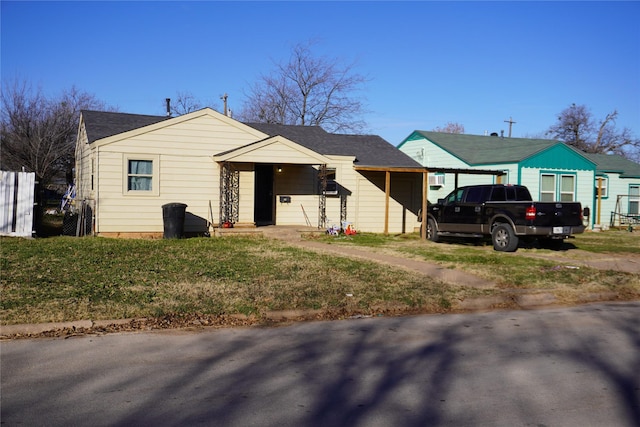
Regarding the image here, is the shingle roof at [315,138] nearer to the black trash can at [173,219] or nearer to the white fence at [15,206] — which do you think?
the white fence at [15,206]

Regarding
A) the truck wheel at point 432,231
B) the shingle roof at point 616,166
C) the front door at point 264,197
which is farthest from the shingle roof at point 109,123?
the shingle roof at point 616,166

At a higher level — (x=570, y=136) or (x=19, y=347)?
(x=570, y=136)

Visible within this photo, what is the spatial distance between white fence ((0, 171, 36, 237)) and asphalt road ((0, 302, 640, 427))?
10.5m

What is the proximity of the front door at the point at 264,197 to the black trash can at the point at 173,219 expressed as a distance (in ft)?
12.3

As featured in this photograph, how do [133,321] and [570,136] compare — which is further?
[570,136]

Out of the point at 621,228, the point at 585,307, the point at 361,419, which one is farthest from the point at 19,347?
the point at 621,228

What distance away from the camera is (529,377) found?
5.95 m

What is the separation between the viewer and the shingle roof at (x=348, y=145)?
22.6 metres

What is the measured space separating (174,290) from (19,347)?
10.2 feet

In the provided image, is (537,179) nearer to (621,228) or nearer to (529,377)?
(621,228)

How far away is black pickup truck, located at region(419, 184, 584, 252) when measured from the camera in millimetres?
15883

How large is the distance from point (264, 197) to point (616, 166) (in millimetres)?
19347

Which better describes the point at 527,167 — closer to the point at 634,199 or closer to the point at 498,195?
the point at 498,195

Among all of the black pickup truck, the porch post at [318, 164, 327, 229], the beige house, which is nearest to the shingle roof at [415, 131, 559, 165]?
the beige house
